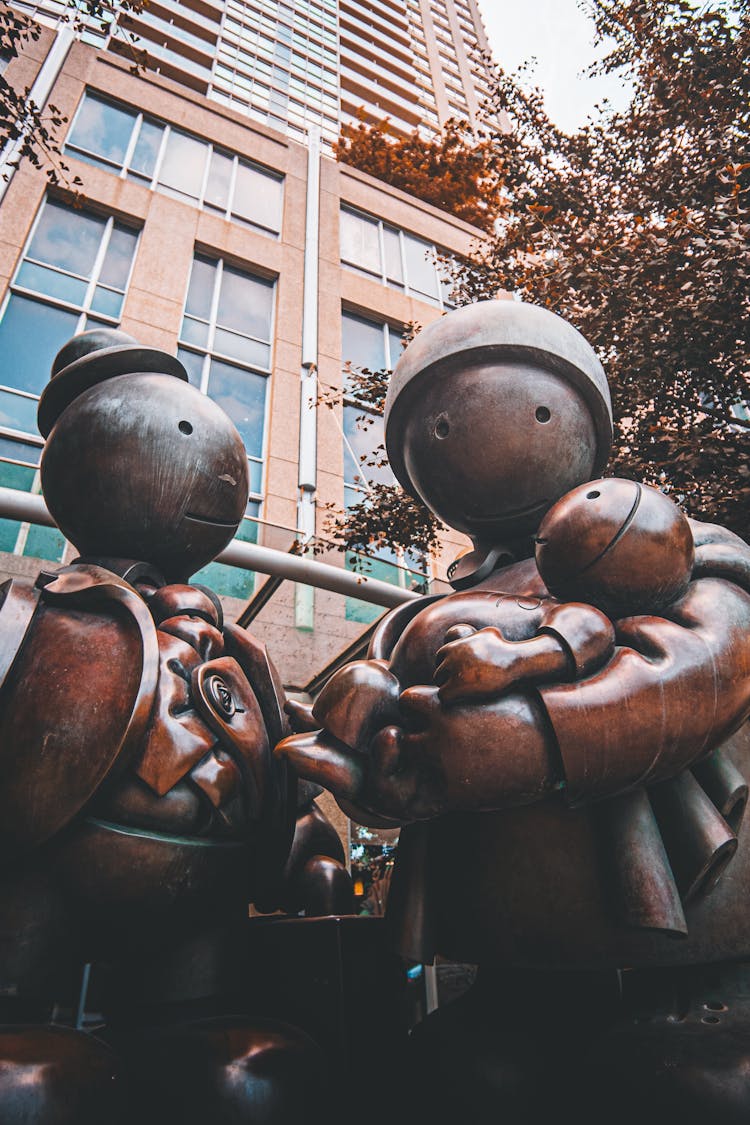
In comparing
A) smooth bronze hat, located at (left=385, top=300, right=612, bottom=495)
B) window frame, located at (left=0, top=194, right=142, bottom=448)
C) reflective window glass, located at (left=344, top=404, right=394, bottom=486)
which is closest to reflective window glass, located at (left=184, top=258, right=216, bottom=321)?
window frame, located at (left=0, top=194, right=142, bottom=448)

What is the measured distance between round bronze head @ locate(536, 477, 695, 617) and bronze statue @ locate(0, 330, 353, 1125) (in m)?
0.84

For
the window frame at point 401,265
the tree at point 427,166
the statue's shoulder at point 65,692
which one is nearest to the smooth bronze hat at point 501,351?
the statue's shoulder at point 65,692

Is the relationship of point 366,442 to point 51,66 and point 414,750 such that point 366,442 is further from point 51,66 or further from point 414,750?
point 414,750

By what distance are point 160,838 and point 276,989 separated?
720mm

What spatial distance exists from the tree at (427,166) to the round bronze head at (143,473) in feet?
32.1

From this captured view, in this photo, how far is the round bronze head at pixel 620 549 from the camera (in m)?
1.26

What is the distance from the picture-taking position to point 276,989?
5.92 ft

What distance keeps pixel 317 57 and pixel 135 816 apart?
2668cm

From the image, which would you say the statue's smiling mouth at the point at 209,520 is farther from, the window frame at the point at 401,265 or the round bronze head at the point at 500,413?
the window frame at the point at 401,265

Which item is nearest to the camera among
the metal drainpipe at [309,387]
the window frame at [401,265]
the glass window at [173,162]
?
the metal drainpipe at [309,387]

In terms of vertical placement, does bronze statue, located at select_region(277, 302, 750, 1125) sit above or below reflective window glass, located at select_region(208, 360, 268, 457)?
below

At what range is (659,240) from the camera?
4.86 metres

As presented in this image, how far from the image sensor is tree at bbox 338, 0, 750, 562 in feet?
14.9

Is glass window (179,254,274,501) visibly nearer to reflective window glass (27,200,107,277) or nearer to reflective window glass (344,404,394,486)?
reflective window glass (344,404,394,486)
